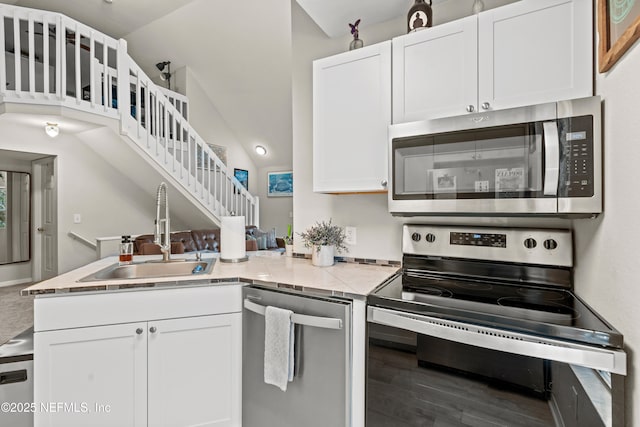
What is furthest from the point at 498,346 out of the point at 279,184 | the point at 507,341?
the point at 279,184

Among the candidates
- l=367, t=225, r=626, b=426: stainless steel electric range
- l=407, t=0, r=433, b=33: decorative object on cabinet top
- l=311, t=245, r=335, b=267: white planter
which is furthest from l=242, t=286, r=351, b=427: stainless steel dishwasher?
l=407, t=0, r=433, b=33: decorative object on cabinet top

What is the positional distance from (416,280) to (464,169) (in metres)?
0.60

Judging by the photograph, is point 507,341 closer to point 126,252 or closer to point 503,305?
point 503,305

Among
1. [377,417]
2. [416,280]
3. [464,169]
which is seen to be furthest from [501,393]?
[464,169]

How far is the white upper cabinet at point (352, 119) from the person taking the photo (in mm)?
1577

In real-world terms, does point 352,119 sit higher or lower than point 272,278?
higher

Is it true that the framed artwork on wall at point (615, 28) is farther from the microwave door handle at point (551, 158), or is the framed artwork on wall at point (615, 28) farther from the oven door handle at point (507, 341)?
the oven door handle at point (507, 341)

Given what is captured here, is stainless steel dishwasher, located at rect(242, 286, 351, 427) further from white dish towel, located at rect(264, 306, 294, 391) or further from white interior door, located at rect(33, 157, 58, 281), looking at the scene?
white interior door, located at rect(33, 157, 58, 281)

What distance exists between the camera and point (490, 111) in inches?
49.4

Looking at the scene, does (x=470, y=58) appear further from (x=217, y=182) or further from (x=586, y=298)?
(x=217, y=182)

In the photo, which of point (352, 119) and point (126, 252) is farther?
point (126, 252)

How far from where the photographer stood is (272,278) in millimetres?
1571

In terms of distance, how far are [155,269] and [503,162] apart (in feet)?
6.65

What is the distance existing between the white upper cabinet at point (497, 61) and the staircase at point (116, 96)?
346 cm
